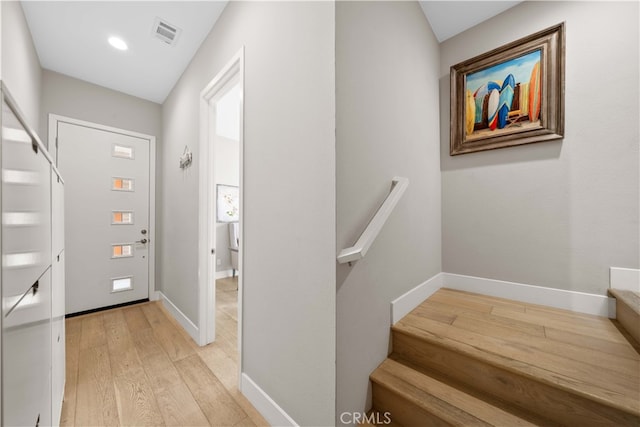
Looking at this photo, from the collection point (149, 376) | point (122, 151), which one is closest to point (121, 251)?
point (122, 151)

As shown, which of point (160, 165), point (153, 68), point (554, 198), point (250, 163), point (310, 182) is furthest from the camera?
point (160, 165)

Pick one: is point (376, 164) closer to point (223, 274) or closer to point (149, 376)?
point (149, 376)

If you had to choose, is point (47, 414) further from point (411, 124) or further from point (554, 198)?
point (554, 198)

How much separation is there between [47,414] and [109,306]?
2.49 m

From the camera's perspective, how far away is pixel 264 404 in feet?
4.41

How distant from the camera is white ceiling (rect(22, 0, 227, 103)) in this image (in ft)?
6.00

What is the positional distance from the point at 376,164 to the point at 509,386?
1.19 metres

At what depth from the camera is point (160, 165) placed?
323cm

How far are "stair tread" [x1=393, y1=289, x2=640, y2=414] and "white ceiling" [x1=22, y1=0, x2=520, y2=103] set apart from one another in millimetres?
2284

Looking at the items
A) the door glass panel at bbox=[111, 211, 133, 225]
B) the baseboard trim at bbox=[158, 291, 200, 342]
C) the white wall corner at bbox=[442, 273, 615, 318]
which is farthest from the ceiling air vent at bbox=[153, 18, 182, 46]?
the white wall corner at bbox=[442, 273, 615, 318]

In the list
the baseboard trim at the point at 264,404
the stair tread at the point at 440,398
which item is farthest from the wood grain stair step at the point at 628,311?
the baseboard trim at the point at 264,404

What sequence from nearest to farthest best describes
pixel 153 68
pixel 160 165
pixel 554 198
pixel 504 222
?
pixel 554 198 → pixel 504 222 → pixel 153 68 → pixel 160 165

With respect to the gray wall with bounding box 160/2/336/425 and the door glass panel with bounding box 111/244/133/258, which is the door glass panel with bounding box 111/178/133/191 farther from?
the gray wall with bounding box 160/2/336/425

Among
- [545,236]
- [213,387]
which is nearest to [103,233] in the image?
[213,387]
